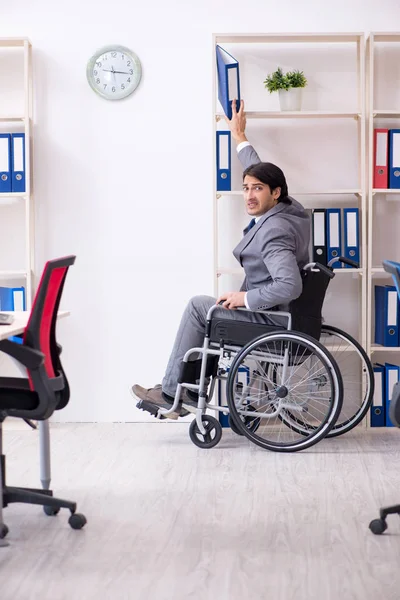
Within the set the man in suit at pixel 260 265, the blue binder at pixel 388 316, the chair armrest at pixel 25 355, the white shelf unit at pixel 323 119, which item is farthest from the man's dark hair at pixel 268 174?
the chair armrest at pixel 25 355

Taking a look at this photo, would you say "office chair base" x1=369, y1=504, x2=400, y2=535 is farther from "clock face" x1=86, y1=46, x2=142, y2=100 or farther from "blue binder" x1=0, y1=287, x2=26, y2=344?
"clock face" x1=86, y1=46, x2=142, y2=100

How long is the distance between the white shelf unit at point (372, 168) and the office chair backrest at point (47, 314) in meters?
1.88

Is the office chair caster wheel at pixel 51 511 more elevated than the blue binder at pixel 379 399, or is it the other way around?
the blue binder at pixel 379 399

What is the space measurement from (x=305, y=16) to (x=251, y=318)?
1.70 m

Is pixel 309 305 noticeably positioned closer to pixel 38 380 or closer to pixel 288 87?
pixel 288 87

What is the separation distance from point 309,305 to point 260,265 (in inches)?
11.4

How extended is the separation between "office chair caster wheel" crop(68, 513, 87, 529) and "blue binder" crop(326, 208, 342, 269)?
201 centimetres

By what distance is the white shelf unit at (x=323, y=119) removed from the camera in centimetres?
413

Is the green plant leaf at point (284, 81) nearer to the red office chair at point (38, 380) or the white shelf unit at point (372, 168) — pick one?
the white shelf unit at point (372, 168)

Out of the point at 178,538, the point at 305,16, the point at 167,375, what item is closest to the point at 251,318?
the point at 167,375

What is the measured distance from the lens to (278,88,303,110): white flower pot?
13.7ft

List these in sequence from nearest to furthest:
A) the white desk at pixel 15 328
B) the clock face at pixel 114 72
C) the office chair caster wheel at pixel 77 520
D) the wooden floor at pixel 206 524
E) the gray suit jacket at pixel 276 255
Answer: the wooden floor at pixel 206 524 → the white desk at pixel 15 328 → the office chair caster wheel at pixel 77 520 → the gray suit jacket at pixel 276 255 → the clock face at pixel 114 72

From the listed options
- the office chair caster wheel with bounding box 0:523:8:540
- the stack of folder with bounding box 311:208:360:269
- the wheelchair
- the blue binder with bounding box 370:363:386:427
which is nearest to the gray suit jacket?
the wheelchair

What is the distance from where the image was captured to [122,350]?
14.7 ft
